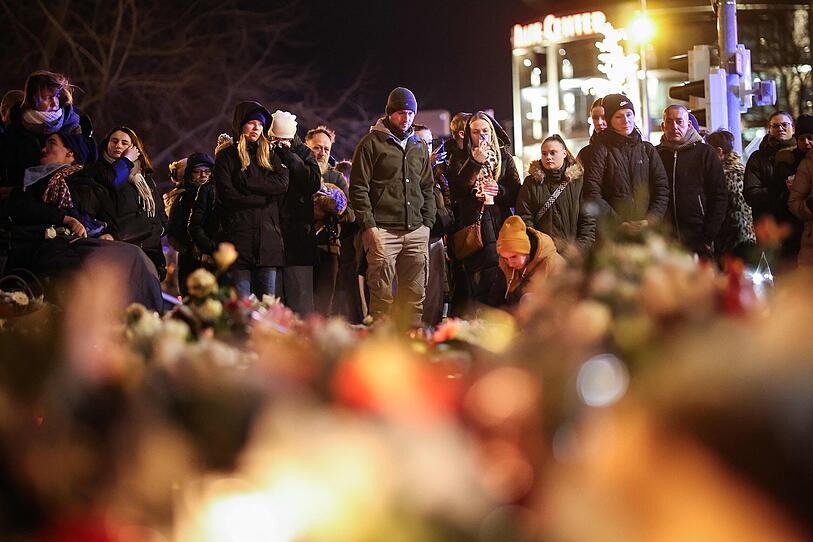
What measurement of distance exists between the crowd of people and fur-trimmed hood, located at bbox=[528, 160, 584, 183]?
12 mm

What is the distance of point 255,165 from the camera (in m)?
9.68

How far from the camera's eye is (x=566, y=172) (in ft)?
35.0

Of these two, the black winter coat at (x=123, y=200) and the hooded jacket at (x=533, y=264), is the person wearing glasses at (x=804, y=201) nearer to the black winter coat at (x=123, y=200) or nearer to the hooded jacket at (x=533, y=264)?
the hooded jacket at (x=533, y=264)

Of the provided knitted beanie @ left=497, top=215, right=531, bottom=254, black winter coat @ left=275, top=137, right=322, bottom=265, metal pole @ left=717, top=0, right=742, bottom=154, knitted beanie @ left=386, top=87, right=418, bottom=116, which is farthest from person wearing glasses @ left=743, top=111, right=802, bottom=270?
knitted beanie @ left=497, top=215, right=531, bottom=254

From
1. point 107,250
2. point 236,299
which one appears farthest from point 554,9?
point 236,299

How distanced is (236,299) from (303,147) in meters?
6.32

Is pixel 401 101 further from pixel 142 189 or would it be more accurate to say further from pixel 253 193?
pixel 142 189

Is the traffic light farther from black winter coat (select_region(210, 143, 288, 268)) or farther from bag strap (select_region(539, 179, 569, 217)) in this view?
black winter coat (select_region(210, 143, 288, 268))

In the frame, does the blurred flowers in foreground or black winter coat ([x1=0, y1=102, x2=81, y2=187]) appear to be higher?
black winter coat ([x1=0, y1=102, x2=81, y2=187])

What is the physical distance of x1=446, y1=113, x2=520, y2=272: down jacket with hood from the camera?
10.7 metres

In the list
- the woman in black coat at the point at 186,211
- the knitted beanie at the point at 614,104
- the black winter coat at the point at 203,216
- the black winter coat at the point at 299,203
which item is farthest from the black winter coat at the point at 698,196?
the woman in black coat at the point at 186,211

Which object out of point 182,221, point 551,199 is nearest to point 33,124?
point 182,221

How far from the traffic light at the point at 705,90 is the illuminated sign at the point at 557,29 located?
39411 mm

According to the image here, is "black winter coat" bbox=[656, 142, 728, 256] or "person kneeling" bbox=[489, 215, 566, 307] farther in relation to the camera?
"black winter coat" bbox=[656, 142, 728, 256]
